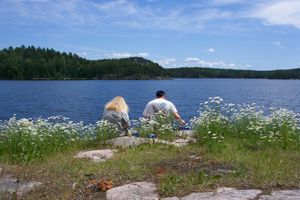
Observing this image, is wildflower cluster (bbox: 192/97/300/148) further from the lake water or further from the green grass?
the lake water

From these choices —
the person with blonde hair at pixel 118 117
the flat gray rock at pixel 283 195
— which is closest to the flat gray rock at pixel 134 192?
the flat gray rock at pixel 283 195

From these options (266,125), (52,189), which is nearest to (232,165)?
(52,189)

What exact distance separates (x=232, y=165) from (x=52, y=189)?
9.92ft

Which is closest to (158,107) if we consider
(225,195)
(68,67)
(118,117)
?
(118,117)

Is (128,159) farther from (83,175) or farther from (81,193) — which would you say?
(81,193)

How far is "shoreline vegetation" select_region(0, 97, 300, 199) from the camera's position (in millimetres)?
6762

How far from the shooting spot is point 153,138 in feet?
34.8

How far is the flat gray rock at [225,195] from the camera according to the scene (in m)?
6.02

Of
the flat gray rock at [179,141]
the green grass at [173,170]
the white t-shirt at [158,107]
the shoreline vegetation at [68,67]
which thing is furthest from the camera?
the shoreline vegetation at [68,67]

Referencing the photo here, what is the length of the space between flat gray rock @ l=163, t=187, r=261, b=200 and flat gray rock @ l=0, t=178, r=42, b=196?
86.1 inches

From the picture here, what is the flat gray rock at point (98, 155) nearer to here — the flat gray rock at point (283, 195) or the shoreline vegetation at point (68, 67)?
the flat gray rock at point (283, 195)

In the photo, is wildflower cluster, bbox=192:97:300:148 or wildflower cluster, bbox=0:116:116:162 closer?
wildflower cluster, bbox=0:116:116:162

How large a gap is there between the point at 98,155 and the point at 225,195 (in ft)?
12.4

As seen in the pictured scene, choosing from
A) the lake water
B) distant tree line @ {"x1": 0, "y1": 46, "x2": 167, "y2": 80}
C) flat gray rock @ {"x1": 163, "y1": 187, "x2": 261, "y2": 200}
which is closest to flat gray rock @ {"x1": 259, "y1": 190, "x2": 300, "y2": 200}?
flat gray rock @ {"x1": 163, "y1": 187, "x2": 261, "y2": 200}
